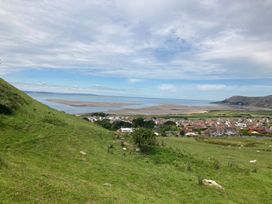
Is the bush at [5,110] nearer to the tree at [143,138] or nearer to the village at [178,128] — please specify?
the tree at [143,138]

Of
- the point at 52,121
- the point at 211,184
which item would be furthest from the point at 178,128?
the point at 211,184

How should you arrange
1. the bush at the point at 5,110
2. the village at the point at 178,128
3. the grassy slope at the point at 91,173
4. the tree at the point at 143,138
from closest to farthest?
1. the grassy slope at the point at 91,173
2. the bush at the point at 5,110
3. the tree at the point at 143,138
4. the village at the point at 178,128

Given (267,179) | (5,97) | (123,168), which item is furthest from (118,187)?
(5,97)

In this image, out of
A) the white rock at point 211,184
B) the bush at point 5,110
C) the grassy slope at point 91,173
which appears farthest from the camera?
the bush at point 5,110

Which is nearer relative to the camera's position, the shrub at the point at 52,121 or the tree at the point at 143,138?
the tree at the point at 143,138

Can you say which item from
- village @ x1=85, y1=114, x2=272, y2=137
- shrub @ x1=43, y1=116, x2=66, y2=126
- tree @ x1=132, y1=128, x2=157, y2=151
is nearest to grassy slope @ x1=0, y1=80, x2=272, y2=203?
shrub @ x1=43, y1=116, x2=66, y2=126

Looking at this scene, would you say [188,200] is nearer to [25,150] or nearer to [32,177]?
[32,177]

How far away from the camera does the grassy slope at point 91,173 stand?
17906 millimetres

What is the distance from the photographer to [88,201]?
17391 millimetres

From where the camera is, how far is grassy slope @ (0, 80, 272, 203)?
17.9m

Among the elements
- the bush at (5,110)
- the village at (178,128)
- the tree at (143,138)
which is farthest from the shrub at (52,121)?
the village at (178,128)

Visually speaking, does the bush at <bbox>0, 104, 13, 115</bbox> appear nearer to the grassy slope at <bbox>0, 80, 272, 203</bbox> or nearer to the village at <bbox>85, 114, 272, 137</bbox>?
the grassy slope at <bbox>0, 80, 272, 203</bbox>

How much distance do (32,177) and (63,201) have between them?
3224 mm

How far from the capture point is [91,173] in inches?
966
